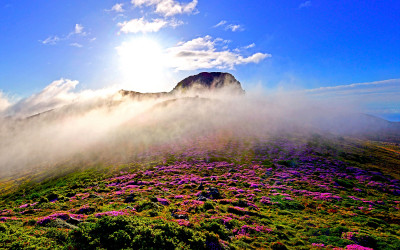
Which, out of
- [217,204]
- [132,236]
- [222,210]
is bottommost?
[217,204]

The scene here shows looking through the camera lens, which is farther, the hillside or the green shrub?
the hillside

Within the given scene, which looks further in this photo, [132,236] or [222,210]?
[222,210]

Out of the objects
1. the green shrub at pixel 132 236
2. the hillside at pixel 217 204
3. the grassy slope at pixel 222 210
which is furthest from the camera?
the hillside at pixel 217 204

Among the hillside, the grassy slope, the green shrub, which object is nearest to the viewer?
the green shrub

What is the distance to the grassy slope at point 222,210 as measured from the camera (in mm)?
15227

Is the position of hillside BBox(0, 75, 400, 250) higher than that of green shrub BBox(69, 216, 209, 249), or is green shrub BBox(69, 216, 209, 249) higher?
green shrub BBox(69, 216, 209, 249)

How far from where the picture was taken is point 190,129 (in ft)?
438

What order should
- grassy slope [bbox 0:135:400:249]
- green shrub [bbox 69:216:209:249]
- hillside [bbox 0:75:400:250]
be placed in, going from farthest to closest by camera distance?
hillside [bbox 0:75:400:250], grassy slope [bbox 0:135:400:249], green shrub [bbox 69:216:209:249]

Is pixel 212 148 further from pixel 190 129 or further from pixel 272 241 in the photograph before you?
pixel 272 241

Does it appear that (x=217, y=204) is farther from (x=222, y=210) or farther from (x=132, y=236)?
(x=132, y=236)

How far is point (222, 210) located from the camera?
27016 mm

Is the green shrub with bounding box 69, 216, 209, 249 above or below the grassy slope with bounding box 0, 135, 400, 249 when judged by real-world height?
above

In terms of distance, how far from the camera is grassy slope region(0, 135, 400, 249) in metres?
15.2

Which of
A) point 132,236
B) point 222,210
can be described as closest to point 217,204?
point 222,210
